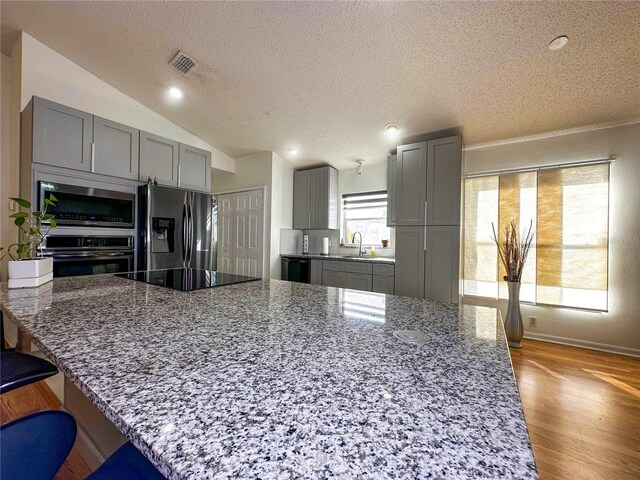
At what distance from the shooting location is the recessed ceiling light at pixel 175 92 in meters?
3.01

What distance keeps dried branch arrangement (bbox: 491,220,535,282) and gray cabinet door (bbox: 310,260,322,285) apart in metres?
2.24

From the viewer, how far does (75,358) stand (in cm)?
57

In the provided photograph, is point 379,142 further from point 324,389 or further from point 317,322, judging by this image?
point 324,389

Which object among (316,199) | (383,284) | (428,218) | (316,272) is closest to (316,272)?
(316,272)

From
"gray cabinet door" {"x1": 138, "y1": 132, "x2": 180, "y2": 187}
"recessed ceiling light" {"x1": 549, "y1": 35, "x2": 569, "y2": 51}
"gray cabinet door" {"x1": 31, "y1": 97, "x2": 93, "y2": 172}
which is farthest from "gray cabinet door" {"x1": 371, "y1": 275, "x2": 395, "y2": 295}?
"gray cabinet door" {"x1": 31, "y1": 97, "x2": 93, "y2": 172}

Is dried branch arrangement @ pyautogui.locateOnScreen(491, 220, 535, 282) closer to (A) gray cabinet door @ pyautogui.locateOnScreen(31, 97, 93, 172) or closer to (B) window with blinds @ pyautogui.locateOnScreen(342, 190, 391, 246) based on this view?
(B) window with blinds @ pyautogui.locateOnScreen(342, 190, 391, 246)

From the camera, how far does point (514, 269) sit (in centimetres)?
297

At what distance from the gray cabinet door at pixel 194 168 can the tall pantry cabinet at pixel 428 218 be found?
2.54 m

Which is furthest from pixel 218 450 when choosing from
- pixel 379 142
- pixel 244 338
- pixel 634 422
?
pixel 379 142

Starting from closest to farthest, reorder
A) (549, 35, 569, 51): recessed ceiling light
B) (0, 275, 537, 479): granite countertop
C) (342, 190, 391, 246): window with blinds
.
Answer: (0, 275, 537, 479): granite countertop
(549, 35, 569, 51): recessed ceiling light
(342, 190, 391, 246): window with blinds

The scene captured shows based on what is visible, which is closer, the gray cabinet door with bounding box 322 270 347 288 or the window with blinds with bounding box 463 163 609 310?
the window with blinds with bounding box 463 163 609 310

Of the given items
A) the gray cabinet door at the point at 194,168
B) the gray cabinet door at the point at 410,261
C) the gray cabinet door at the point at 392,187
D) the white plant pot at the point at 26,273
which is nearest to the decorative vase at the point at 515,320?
the gray cabinet door at the point at 410,261

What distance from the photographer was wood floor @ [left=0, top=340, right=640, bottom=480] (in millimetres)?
1404

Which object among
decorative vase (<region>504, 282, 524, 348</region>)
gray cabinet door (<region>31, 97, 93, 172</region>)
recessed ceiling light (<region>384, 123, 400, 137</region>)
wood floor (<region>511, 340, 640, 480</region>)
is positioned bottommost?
wood floor (<region>511, 340, 640, 480</region>)
